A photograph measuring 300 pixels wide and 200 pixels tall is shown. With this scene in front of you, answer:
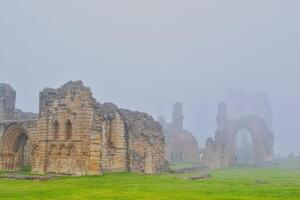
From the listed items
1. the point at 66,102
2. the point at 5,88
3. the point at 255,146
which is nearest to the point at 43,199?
the point at 66,102

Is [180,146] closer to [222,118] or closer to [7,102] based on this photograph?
[222,118]

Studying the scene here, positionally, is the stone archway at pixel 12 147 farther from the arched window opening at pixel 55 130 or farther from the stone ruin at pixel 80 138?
the arched window opening at pixel 55 130

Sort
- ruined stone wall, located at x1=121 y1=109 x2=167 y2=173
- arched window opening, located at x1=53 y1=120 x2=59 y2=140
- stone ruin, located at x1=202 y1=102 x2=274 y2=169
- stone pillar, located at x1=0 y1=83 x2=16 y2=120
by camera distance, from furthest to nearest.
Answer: stone ruin, located at x1=202 y1=102 x2=274 y2=169, stone pillar, located at x1=0 y1=83 x2=16 y2=120, ruined stone wall, located at x1=121 y1=109 x2=167 y2=173, arched window opening, located at x1=53 y1=120 x2=59 y2=140

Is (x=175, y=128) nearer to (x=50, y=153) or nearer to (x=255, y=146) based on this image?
(x=255, y=146)

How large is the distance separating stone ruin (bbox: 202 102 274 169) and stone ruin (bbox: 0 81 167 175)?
74.0 ft

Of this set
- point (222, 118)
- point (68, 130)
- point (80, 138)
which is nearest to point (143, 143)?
point (68, 130)

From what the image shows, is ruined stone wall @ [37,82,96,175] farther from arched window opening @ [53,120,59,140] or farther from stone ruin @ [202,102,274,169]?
stone ruin @ [202,102,274,169]

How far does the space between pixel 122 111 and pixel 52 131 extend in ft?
15.4

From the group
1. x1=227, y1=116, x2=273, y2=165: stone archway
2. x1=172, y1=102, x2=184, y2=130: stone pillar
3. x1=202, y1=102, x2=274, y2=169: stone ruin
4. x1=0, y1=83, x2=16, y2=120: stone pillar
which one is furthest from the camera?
x1=172, y1=102, x2=184, y2=130: stone pillar

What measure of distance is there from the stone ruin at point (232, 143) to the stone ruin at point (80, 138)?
888 inches

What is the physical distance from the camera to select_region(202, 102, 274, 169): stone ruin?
5466cm

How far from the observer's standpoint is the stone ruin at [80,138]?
25778 millimetres

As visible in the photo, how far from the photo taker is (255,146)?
216 ft

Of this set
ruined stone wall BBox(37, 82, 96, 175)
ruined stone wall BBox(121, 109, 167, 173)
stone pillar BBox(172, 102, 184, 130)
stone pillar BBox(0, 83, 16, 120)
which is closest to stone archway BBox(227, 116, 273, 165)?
stone pillar BBox(172, 102, 184, 130)
